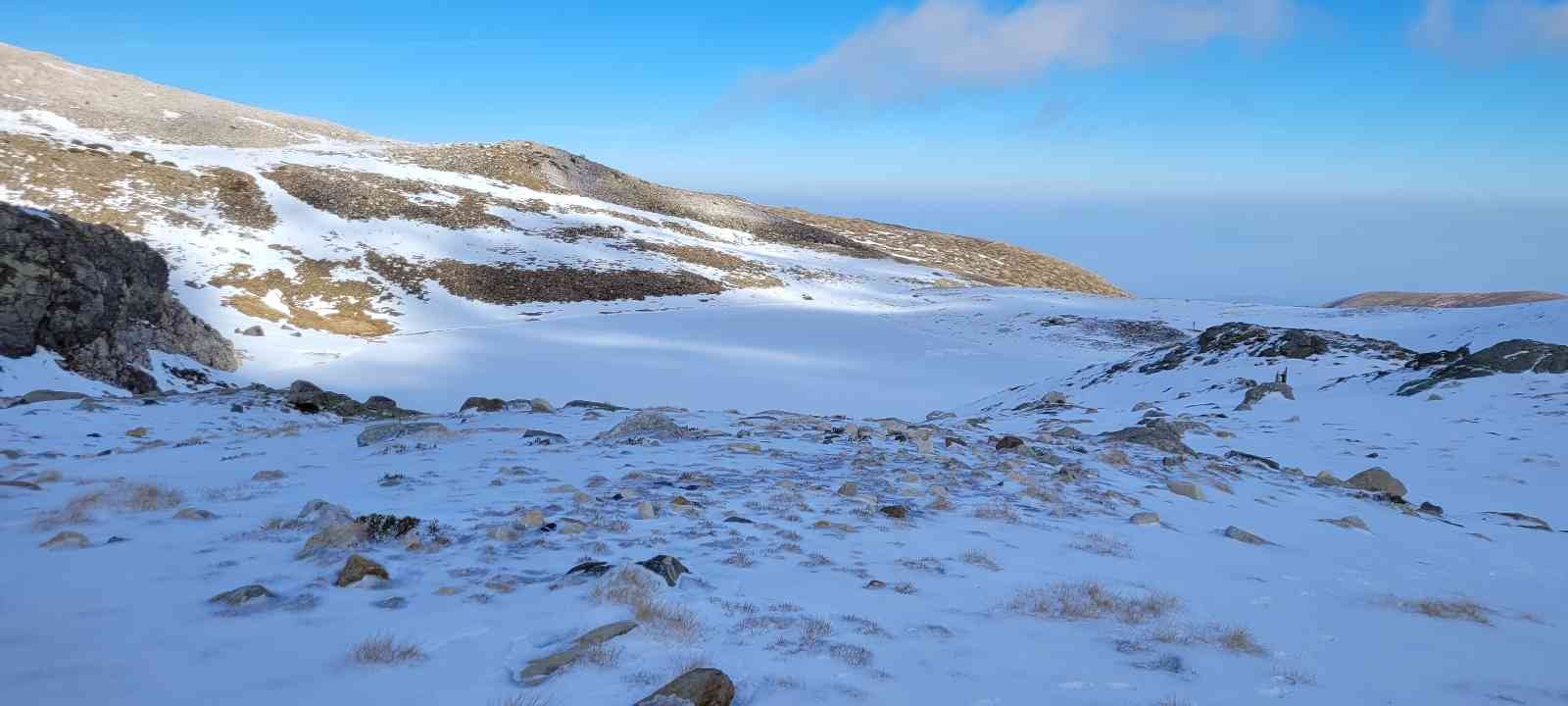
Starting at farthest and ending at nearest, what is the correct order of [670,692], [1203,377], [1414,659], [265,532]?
[1203,377] < [265,532] < [1414,659] < [670,692]

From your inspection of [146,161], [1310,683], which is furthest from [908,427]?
[146,161]

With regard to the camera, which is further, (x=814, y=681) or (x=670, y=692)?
(x=814, y=681)

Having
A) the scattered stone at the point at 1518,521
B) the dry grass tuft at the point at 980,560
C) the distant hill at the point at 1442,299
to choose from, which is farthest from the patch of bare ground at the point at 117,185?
the distant hill at the point at 1442,299

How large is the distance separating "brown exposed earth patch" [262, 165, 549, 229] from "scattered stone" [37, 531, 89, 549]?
42920mm

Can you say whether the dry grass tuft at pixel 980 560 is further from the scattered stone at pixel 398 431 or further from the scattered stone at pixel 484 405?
the scattered stone at pixel 484 405

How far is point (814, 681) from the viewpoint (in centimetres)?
339

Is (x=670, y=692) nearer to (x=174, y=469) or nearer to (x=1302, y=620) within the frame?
(x=1302, y=620)

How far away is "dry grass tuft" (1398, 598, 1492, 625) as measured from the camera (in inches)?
186

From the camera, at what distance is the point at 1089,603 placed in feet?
14.8

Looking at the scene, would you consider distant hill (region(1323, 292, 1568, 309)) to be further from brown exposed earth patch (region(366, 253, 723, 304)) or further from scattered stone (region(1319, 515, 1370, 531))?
scattered stone (region(1319, 515, 1370, 531))

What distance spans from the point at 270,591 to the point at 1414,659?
579 centimetres

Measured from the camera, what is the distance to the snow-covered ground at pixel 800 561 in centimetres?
345

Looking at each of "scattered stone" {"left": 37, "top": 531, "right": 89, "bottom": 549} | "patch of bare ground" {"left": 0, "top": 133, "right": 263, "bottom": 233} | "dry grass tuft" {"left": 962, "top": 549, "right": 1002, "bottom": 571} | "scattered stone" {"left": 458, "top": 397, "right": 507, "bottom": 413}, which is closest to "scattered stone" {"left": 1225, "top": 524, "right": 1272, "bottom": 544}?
"dry grass tuft" {"left": 962, "top": 549, "right": 1002, "bottom": 571}

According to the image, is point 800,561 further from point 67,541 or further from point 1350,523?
point 1350,523
